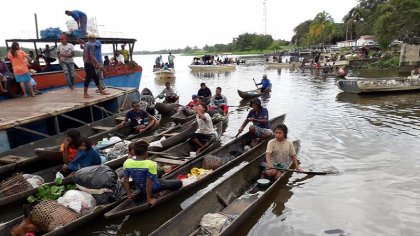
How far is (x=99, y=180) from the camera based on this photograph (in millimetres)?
5773

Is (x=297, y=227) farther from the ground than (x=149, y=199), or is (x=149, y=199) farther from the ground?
(x=149, y=199)

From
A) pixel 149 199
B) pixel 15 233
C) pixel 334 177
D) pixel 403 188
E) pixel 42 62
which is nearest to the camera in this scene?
pixel 15 233

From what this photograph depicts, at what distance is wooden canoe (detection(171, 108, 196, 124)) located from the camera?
12558mm

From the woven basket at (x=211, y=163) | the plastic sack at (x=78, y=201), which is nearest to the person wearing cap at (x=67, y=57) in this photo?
the woven basket at (x=211, y=163)

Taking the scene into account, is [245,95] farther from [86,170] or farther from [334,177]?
[86,170]

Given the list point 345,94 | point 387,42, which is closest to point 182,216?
point 345,94

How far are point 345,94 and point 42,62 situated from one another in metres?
16.4

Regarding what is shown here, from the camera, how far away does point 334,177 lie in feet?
25.8

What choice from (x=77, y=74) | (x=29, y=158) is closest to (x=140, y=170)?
(x=29, y=158)

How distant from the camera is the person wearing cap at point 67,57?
11.8 metres

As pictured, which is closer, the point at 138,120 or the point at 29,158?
the point at 29,158

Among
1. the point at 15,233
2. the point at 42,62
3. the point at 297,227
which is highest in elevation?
the point at 42,62

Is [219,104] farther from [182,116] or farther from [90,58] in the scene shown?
[90,58]

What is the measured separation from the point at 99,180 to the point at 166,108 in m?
9.11
